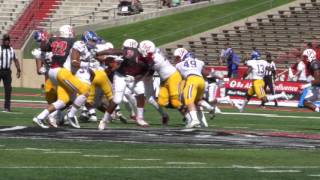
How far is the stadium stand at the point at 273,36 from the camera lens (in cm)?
3975

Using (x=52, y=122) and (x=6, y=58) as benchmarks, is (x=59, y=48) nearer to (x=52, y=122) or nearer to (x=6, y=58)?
(x=52, y=122)

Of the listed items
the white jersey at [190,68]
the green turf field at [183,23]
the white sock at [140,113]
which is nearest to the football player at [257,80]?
the white jersey at [190,68]

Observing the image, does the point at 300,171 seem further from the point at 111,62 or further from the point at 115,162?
the point at 111,62

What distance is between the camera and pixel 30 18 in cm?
4819

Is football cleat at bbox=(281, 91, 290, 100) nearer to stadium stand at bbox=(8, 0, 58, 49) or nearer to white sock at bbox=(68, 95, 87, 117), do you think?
white sock at bbox=(68, 95, 87, 117)

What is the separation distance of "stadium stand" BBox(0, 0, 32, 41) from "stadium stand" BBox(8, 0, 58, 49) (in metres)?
0.36

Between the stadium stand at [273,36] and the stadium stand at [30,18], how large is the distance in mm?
7525

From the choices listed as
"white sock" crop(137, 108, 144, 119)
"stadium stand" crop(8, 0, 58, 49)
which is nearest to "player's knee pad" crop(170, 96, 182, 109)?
"white sock" crop(137, 108, 144, 119)

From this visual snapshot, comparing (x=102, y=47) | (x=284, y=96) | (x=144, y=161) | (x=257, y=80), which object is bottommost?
(x=284, y=96)

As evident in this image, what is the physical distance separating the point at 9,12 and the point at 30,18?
1901 millimetres

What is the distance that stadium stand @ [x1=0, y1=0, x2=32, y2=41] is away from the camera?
4859 centimetres

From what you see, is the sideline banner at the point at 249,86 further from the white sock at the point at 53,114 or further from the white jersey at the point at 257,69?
the white sock at the point at 53,114

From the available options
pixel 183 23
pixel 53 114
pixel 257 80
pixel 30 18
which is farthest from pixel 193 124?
pixel 30 18

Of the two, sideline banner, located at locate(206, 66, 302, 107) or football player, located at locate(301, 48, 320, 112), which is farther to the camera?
sideline banner, located at locate(206, 66, 302, 107)
